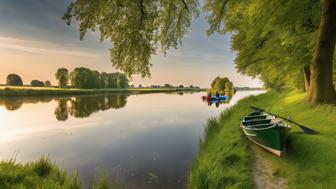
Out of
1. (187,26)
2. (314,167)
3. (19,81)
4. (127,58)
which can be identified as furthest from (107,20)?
(19,81)

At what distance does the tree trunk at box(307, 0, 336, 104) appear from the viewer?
10.2 metres

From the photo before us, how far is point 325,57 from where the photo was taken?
1055 centimetres

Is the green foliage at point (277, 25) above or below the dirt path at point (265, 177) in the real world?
above

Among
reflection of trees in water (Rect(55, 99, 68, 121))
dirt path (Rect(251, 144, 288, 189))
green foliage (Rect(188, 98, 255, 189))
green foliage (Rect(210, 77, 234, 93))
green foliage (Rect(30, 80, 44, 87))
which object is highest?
green foliage (Rect(30, 80, 44, 87))

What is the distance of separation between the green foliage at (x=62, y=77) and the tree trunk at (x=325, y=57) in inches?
3789

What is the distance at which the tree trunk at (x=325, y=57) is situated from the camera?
1024cm

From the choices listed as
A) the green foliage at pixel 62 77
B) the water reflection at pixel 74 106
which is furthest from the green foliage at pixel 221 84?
the green foliage at pixel 62 77

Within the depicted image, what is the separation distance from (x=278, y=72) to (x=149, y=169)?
59.1 feet

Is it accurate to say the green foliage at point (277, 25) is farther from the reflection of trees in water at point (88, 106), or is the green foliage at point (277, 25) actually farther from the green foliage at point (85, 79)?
the green foliage at point (85, 79)

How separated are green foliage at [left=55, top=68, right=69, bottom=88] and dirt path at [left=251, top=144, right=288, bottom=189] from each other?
3805 inches

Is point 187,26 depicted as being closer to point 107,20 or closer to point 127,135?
point 107,20

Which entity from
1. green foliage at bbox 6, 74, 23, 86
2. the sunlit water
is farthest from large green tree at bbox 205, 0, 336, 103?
green foliage at bbox 6, 74, 23, 86

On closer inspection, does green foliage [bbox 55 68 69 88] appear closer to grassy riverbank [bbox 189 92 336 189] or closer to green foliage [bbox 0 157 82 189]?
green foliage [bbox 0 157 82 189]

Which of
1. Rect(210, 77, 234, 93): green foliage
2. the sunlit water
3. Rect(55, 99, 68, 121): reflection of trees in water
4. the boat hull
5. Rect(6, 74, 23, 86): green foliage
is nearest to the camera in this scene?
the boat hull
